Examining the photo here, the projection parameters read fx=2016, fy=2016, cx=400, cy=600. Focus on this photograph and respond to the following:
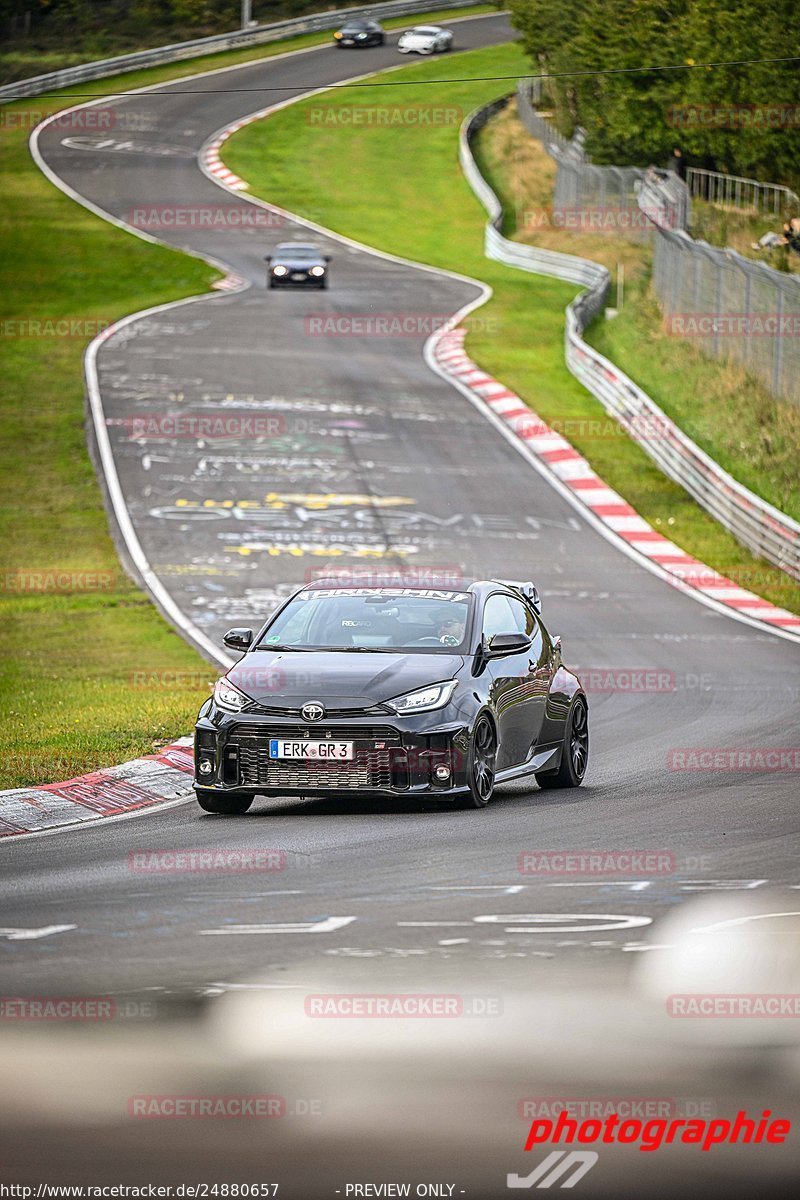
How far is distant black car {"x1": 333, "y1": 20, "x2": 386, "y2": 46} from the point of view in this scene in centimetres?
9562

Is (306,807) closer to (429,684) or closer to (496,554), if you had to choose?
(429,684)

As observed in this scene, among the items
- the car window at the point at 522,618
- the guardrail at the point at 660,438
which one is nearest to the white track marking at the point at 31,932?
the car window at the point at 522,618

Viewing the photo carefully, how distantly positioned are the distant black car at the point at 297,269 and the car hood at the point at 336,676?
132ft

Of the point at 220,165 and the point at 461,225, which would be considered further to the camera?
the point at 220,165

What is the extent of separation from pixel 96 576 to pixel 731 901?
Result: 18.6 metres

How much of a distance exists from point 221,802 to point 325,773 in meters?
0.81

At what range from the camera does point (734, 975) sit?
25.3 ft

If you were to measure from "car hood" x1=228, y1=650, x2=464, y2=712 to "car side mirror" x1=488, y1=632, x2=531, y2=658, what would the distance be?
25 cm

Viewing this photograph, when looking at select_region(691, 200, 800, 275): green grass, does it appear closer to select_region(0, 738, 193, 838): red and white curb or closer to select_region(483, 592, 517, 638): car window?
select_region(483, 592, 517, 638): car window

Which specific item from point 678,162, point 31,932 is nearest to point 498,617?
point 31,932

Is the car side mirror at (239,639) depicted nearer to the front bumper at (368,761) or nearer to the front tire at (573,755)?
the front bumper at (368,761)

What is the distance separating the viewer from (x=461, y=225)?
66.1 m

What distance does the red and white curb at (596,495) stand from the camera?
26.2 metres

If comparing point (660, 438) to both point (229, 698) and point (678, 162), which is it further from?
point (678, 162)
